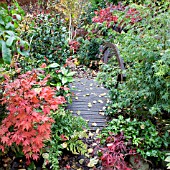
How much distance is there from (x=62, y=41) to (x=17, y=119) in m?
1.97

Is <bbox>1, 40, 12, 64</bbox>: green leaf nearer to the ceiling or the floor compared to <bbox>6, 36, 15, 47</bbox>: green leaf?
nearer to the floor

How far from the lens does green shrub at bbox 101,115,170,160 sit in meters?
2.74

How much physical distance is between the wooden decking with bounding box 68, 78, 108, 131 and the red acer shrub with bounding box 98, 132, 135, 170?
571 millimetres

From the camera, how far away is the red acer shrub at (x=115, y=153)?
2.63 meters

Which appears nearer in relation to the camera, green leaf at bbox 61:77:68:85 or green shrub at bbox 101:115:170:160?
green shrub at bbox 101:115:170:160

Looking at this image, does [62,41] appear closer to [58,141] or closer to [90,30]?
[58,141]

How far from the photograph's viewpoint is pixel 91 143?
3123mm

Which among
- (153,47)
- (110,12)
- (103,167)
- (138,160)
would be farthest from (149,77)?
(110,12)

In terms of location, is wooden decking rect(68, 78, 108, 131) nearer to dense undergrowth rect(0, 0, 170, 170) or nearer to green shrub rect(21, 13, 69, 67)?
dense undergrowth rect(0, 0, 170, 170)

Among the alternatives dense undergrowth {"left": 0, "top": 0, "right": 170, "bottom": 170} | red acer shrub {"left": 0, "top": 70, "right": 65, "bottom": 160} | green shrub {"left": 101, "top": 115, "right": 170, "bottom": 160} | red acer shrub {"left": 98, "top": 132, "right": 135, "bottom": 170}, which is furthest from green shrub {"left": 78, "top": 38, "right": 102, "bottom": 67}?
red acer shrub {"left": 0, "top": 70, "right": 65, "bottom": 160}

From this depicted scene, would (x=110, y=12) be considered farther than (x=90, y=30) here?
No

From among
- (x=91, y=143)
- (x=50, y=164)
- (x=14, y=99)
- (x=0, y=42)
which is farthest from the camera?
(x=91, y=143)

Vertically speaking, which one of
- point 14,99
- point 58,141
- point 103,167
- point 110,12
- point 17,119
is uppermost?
point 110,12

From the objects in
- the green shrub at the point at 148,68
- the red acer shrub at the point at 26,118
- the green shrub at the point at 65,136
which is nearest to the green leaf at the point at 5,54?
the red acer shrub at the point at 26,118
